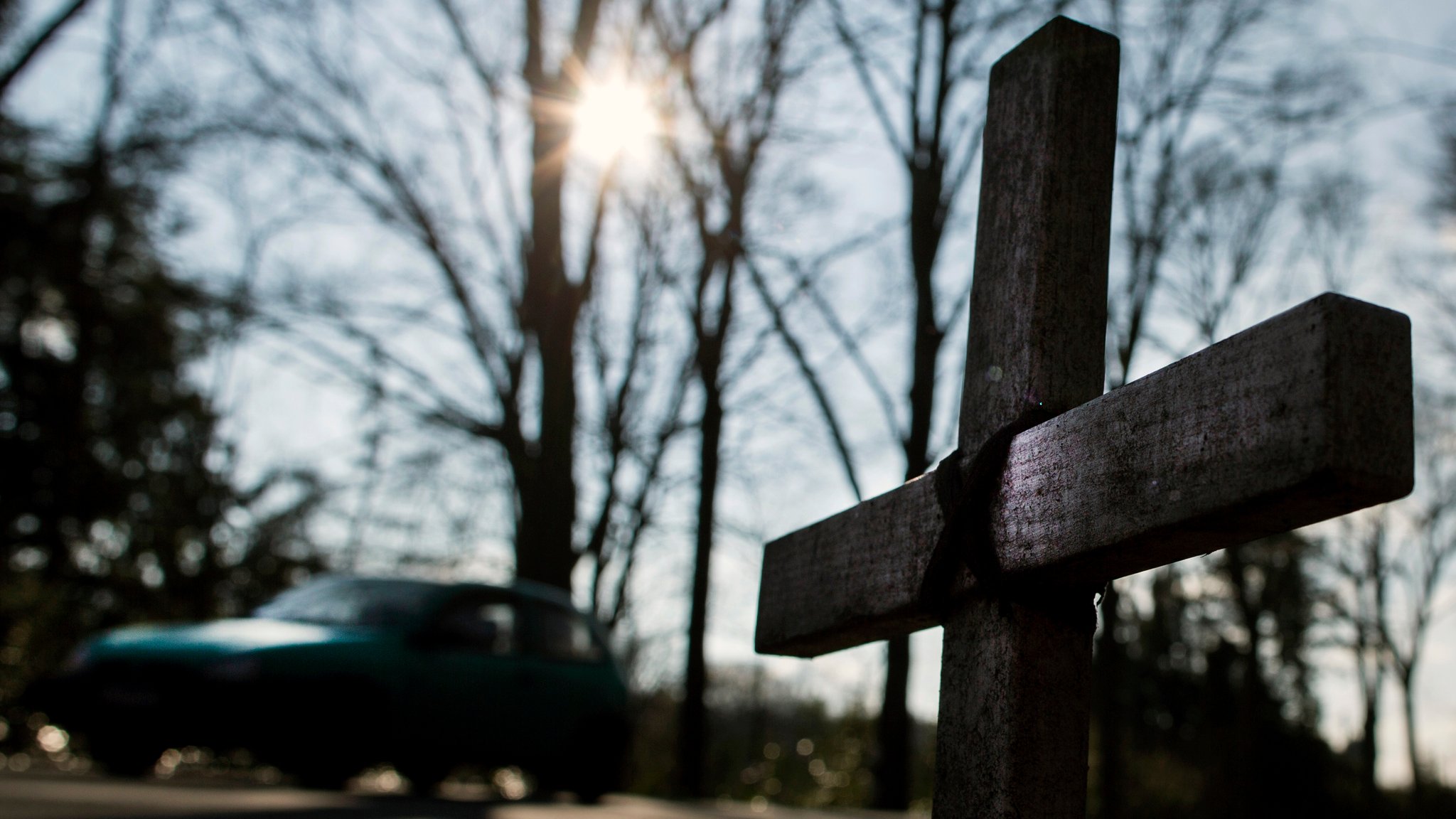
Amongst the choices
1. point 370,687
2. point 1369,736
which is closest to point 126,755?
point 370,687

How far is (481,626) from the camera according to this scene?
8906 millimetres

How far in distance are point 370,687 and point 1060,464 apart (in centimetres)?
733

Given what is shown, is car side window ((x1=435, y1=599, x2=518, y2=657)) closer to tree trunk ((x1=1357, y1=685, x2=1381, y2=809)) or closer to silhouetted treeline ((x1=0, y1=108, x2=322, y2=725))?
silhouetted treeline ((x1=0, y1=108, x2=322, y2=725))

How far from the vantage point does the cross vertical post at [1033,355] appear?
1632 millimetres

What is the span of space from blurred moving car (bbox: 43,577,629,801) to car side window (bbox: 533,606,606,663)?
0.01 meters

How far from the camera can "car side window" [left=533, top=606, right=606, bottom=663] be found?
9555 mm

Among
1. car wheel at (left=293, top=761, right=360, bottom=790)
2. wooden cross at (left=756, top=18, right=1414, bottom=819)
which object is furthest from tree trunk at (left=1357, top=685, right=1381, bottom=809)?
wooden cross at (left=756, top=18, right=1414, bottom=819)

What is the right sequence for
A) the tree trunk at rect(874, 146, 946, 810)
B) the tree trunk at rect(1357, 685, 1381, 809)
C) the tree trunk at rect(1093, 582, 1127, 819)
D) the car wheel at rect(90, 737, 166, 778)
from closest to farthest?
1. the car wheel at rect(90, 737, 166, 778)
2. the tree trunk at rect(874, 146, 946, 810)
3. the tree trunk at rect(1093, 582, 1127, 819)
4. the tree trunk at rect(1357, 685, 1381, 809)

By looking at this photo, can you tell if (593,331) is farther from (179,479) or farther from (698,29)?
(179,479)

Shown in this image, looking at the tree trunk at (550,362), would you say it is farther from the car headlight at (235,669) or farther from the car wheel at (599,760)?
the car headlight at (235,669)

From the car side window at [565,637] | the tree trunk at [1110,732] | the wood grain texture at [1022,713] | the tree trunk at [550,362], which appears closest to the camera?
the wood grain texture at [1022,713]

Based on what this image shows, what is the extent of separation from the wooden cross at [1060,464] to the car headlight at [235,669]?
20.7ft

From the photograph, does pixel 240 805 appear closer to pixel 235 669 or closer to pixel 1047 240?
pixel 235 669

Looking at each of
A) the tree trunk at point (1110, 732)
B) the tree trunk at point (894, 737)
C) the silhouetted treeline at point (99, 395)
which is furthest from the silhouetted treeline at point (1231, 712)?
the silhouetted treeline at point (99, 395)
